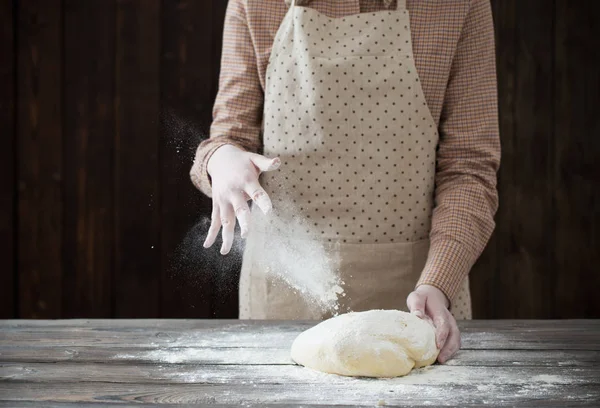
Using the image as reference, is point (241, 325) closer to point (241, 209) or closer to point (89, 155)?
point (241, 209)

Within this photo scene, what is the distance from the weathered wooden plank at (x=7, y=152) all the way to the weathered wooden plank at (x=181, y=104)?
21.0 inches

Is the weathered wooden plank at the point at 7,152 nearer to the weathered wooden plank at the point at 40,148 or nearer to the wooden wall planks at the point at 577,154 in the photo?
the weathered wooden plank at the point at 40,148

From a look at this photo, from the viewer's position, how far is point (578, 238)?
7.89ft

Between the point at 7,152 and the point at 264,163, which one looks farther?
the point at 7,152

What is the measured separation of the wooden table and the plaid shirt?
0.32m

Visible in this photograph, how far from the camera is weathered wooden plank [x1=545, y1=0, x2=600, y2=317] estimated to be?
236cm

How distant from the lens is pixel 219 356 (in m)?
1.10

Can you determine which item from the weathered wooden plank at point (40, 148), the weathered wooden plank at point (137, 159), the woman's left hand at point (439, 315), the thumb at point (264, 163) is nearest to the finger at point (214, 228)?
the thumb at point (264, 163)

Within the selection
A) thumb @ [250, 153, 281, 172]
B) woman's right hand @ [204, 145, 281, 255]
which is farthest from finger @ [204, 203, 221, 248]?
thumb @ [250, 153, 281, 172]

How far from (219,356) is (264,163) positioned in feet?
1.13

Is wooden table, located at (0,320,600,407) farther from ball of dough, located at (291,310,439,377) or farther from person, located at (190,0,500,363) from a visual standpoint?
person, located at (190,0,500,363)

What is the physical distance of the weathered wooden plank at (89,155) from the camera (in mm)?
2375

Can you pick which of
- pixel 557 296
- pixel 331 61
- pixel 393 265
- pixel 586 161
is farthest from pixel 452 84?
pixel 557 296

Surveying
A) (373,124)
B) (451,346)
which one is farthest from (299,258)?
(451,346)
